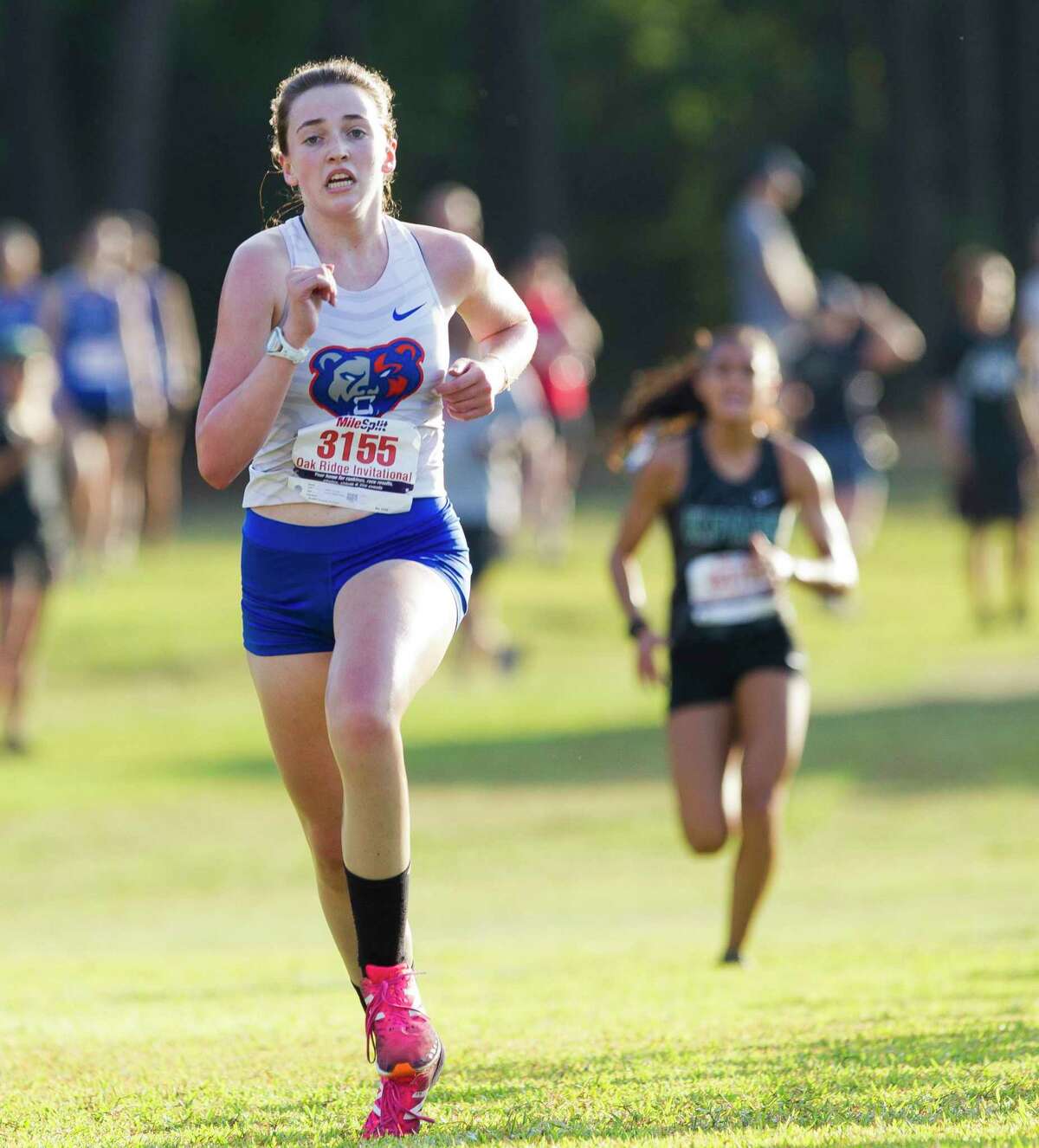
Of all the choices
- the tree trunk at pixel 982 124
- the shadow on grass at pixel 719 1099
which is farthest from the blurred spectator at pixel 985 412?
the tree trunk at pixel 982 124

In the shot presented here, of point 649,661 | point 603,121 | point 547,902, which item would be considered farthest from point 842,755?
point 603,121

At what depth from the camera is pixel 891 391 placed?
3519 cm

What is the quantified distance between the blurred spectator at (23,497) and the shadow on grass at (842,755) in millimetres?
1489

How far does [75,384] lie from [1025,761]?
25.9 ft

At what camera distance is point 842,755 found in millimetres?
14273

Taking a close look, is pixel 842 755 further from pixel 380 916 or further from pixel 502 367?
pixel 380 916

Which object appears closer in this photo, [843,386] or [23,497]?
[23,497]

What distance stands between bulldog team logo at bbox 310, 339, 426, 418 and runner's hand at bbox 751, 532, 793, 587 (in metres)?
3.07

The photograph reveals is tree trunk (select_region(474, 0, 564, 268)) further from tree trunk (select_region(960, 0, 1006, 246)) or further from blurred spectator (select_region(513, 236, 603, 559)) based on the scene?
blurred spectator (select_region(513, 236, 603, 559))

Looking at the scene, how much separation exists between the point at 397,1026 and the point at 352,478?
3.73 ft

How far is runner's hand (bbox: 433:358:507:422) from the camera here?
4.75 meters

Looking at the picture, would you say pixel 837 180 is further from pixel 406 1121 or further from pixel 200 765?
pixel 406 1121

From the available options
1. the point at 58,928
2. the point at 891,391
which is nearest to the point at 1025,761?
the point at 58,928

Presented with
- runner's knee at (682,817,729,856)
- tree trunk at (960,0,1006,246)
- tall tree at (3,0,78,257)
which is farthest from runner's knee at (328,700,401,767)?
tree trunk at (960,0,1006,246)
